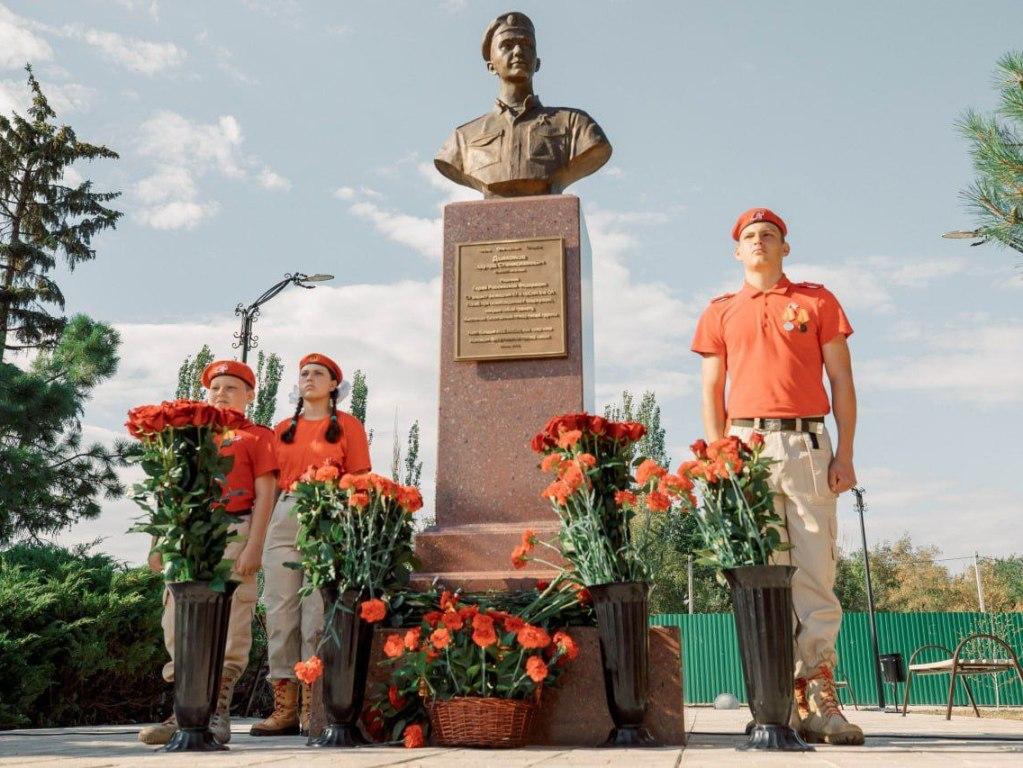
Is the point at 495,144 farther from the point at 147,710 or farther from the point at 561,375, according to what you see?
the point at 147,710

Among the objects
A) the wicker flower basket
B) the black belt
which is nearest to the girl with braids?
the wicker flower basket

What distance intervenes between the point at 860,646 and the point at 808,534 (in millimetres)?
16025

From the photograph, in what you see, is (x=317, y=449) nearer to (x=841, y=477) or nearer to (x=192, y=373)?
(x=841, y=477)

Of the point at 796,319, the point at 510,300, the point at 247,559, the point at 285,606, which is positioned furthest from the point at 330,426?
the point at 796,319

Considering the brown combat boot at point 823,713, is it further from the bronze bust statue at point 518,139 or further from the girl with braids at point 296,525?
the bronze bust statue at point 518,139

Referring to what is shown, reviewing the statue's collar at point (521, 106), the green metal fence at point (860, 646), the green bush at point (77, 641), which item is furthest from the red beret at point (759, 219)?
the green metal fence at point (860, 646)

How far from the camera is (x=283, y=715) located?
421 centimetres

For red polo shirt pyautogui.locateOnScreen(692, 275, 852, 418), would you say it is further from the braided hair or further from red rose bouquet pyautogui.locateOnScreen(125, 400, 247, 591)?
red rose bouquet pyautogui.locateOnScreen(125, 400, 247, 591)

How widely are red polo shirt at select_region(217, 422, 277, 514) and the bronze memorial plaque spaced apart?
1196 mm

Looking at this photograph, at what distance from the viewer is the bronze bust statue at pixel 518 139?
5492 mm

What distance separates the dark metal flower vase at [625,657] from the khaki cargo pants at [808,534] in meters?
0.60

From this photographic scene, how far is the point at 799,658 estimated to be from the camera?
3498 mm

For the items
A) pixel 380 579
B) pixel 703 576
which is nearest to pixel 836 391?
pixel 380 579

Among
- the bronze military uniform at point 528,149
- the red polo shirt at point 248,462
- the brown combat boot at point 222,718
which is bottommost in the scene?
the brown combat boot at point 222,718
